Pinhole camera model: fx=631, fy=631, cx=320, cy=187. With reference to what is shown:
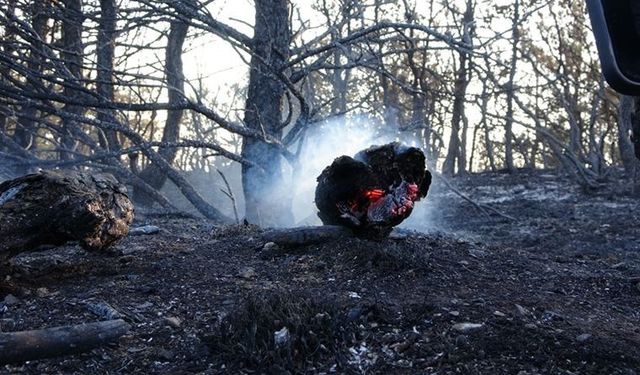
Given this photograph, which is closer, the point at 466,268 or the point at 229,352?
the point at 229,352

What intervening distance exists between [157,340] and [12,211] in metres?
1.04

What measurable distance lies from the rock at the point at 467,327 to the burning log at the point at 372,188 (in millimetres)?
1310

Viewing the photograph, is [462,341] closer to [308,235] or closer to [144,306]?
[144,306]

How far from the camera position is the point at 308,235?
3680 millimetres

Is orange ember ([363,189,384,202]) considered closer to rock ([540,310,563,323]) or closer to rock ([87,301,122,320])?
rock ([540,310,563,323])

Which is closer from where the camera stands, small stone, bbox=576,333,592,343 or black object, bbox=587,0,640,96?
black object, bbox=587,0,640,96

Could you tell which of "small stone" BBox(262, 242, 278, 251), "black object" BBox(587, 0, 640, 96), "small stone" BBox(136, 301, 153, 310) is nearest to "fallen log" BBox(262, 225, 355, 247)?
Result: "small stone" BBox(262, 242, 278, 251)

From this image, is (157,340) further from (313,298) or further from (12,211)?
(12,211)

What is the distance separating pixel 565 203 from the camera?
811cm

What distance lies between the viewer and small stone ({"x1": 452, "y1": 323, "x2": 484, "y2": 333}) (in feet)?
7.73

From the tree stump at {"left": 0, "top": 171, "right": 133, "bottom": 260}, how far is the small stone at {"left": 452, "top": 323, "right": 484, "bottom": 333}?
1.86 meters

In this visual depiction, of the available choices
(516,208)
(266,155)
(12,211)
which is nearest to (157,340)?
(12,211)

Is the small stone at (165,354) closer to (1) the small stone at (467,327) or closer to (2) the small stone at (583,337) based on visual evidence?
(1) the small stone at (467,327)

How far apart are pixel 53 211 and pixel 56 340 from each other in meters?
1.03
